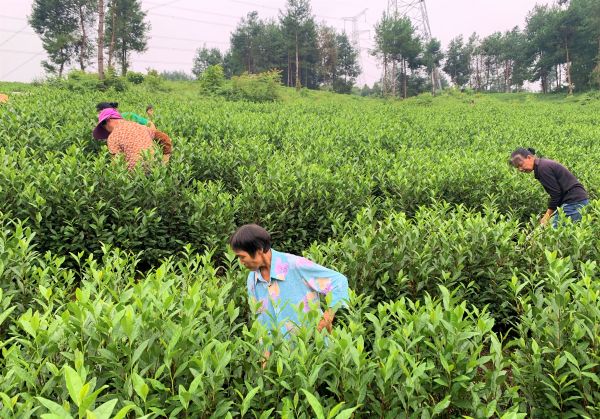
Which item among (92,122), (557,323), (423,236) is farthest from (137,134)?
(557,323)

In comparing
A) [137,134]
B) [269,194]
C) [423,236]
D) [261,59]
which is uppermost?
[261,59]

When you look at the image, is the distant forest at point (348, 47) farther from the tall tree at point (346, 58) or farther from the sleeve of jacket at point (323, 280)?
the sleeve of jacket at point (323, 280)

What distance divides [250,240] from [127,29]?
138 ft

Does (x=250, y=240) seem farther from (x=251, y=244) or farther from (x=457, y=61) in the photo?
(x=457, y=61)

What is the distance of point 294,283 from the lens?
2531mm

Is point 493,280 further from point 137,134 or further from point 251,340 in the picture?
point 137,134

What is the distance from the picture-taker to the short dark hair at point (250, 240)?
235 centimetres

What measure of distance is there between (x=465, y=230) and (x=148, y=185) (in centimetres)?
411

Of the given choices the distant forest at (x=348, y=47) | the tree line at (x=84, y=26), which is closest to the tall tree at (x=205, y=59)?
the distant forest at (x=348, y=47)

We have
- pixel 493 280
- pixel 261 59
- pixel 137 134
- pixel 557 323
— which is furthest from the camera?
pixel 261 59

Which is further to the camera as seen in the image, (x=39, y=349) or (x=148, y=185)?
(x=148, y=185)

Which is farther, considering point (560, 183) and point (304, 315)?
point (560, 183)

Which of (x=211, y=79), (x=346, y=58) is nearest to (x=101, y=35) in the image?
(x=211, y=79)

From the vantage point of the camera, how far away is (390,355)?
1.76 metres
